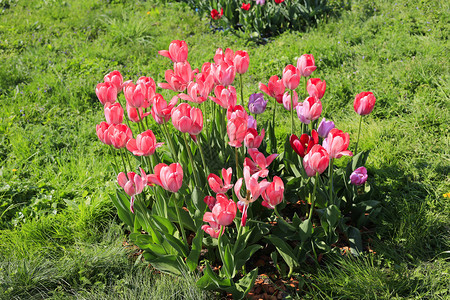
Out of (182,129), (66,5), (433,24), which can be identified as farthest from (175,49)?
(66,5)

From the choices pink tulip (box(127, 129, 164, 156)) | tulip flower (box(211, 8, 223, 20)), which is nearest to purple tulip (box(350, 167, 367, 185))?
pink tulip (box(127, 129, 164, 156))

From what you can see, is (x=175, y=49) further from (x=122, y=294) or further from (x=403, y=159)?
(x=403, y=159)

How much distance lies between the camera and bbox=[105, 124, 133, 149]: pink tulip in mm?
1988

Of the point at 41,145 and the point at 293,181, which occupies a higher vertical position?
the point at 293,181

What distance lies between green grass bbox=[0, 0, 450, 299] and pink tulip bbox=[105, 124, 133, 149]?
2.57 ft

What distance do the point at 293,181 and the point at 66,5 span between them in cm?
593

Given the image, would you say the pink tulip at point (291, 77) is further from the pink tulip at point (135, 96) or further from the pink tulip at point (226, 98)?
the pink tulip at point (135, 96)

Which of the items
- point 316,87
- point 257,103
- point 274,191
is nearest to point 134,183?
point 274,191

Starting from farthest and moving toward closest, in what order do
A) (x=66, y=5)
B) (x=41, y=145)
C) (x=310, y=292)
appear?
(x=66, y=5) < (x=41, y=145) < (x=310, y=292)

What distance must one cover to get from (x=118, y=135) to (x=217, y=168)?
773 millimetres

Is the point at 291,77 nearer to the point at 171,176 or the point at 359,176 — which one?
the point at 359,176

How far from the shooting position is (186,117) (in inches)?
72.9

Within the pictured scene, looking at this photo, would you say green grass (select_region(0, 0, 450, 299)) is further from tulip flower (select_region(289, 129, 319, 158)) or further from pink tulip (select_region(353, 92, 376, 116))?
pink tulip (select_region(353, 92, 376, 116))

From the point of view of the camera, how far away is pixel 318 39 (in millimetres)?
5109
